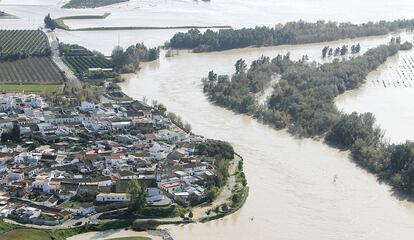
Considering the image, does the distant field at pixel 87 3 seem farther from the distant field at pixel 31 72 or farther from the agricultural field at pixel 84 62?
the distant field at pixel 31 72

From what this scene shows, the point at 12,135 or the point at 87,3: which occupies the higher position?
the point at 87,3

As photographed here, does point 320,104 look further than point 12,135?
Yes

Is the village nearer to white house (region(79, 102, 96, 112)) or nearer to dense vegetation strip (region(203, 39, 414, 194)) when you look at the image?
white house (region(79, 102, 96, 112))

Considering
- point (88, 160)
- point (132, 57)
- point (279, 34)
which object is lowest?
point (88, 160)

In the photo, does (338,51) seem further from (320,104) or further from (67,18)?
(67,18)

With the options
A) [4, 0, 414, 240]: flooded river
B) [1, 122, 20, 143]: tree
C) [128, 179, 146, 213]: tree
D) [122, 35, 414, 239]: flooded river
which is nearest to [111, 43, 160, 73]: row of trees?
[4, 0, 414, 240]: flooded river

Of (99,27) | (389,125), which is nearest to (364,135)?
(389,125)

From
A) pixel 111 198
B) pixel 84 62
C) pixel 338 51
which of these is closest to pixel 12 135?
pixel 111 198

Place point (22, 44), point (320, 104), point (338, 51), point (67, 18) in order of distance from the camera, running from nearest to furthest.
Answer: point (320, 104), point (22, 44), point (338, 51), point (67, 18)
